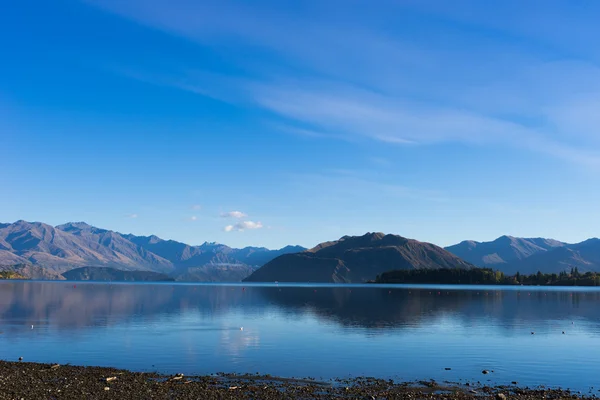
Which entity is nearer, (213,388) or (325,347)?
(213,388)

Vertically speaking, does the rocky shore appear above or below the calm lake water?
above

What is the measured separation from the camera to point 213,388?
46281 millimetres

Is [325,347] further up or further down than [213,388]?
further down

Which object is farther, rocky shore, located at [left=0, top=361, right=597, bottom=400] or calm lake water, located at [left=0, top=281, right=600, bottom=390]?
calm lake water, located at [left=0, top=281, right=600, bottom=390]

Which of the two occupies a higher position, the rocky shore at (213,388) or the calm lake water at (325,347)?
the rocky shore at (213,388)

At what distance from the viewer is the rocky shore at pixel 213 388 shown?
43438 mm

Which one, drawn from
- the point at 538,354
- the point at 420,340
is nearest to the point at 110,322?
the point at 420,340

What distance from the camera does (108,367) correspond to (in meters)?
57.1

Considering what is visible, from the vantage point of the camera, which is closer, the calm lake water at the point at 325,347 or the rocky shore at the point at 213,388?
the rocky shore at the point at 213,388

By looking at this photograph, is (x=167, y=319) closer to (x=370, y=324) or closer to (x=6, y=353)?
(x=370, y=324)

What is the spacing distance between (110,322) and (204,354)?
50.2 m

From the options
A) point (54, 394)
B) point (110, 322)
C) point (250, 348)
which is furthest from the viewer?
point (110, 322)

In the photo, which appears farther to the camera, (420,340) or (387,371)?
(420,340)

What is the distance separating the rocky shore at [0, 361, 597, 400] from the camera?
43438mm
